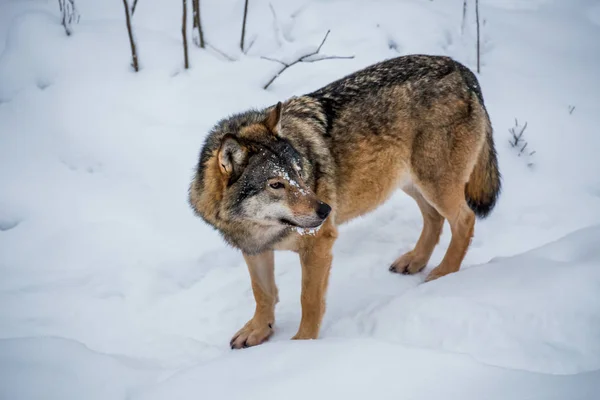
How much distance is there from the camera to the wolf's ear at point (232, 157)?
2.62 meters

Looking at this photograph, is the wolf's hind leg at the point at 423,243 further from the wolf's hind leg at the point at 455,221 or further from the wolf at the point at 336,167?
the wolf's hind leg at the point at 455,221

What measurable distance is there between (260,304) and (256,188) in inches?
39.5

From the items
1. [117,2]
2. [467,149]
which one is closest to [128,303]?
[467,149]

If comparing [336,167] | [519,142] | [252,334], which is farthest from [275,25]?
[252,334]

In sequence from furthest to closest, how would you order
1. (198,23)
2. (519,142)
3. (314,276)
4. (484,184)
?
1. (198,23)
2. (519,142)
3. (484,184)
4. (314,276)

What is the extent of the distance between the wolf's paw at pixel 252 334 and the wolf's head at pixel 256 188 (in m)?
0.64

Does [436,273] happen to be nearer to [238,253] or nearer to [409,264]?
[409,264]

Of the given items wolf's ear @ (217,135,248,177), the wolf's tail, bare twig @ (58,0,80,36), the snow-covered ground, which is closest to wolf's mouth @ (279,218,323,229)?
wolf's ear @ (217,135,248,177)

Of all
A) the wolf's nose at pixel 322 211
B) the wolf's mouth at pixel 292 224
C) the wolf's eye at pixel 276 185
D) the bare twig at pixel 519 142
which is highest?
the wolf's eye at pixel 276 185

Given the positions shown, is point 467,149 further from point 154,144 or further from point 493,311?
point 154,144

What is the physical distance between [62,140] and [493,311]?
429 centimetres

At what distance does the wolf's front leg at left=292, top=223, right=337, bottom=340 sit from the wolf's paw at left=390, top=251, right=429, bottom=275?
0.98 metres

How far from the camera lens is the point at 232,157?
2.69 meters

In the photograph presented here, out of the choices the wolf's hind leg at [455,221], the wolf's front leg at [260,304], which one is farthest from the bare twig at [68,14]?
the wolf's hind leg at [455,221]
